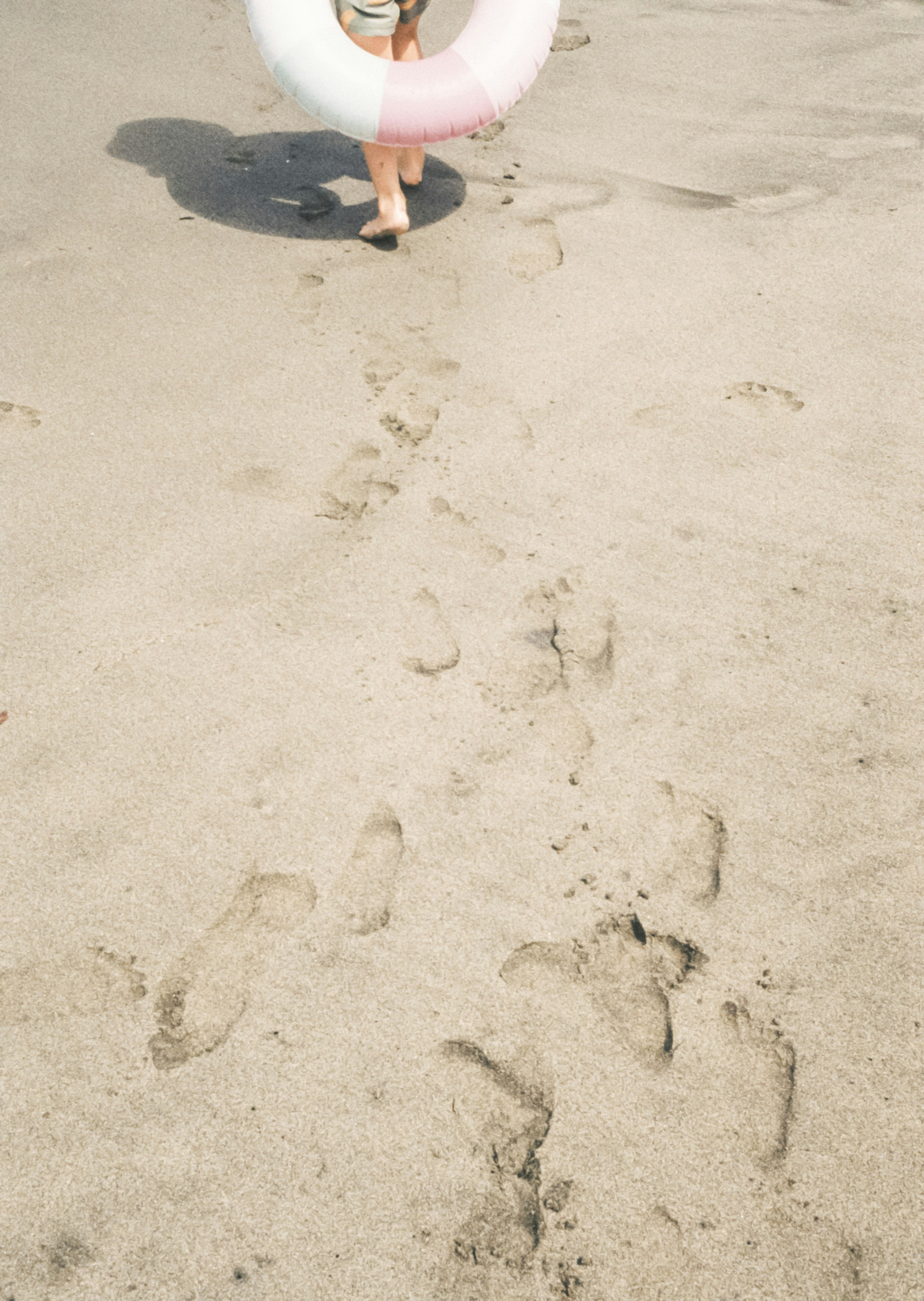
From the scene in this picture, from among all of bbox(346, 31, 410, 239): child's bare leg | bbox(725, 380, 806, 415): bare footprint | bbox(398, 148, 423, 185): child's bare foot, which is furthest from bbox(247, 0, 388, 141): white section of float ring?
bbox(725, 380, 806, 415): bare footprint

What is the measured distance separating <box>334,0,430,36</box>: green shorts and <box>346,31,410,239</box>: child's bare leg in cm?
9

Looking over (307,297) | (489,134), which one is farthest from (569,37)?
(307,297)

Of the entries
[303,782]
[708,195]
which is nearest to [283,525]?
[303,782]

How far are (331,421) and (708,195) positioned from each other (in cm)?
177

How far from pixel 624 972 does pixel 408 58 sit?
2.76 meters

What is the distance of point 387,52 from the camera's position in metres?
2.79

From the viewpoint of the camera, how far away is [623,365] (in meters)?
2.59

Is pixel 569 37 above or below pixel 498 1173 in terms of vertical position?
above

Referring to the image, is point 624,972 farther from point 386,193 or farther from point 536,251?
point 386,193

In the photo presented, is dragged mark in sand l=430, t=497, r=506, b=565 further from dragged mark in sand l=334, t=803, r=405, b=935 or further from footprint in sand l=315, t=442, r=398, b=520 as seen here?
dragged mark in sand l=334, t=803, r=405, b=935

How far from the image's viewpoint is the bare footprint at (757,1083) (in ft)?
4.45

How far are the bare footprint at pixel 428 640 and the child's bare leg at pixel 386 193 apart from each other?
4.88 ft

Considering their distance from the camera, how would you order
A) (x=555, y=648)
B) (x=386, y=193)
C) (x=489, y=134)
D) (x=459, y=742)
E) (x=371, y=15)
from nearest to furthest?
(x=459, y=742), (x=555, y=648), (x=371, y=15), (x=386, y=193), (x=489, y=134)

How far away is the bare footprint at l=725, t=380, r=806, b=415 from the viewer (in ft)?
8.07
